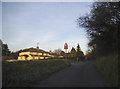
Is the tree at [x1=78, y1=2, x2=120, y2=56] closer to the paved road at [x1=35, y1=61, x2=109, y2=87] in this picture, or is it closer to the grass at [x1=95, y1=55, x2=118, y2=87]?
the grass at [x1=95, y1=55, x2=118, y2=87]

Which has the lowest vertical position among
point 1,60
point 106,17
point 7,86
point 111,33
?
point 7,86

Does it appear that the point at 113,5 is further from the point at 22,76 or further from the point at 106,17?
the point at 22,76

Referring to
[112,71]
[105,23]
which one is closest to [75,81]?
[112,71]

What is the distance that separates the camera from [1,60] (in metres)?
15.6

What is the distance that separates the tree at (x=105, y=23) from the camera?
19266 mm

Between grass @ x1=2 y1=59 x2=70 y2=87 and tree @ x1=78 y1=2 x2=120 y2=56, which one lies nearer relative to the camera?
grass @ x1=2 y1=59 x2=70 y2=87

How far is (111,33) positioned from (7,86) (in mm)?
11179

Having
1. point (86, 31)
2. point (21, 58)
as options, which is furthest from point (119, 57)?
point (86, 31)

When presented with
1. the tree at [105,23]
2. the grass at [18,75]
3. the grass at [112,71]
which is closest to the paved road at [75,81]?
the grass at [112,71]

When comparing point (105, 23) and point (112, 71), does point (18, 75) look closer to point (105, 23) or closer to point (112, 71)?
point (112, 71)

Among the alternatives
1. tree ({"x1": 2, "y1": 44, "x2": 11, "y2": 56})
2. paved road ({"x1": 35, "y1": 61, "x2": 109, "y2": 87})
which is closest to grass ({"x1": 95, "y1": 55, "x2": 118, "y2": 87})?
paved road ({"x1": 35, "y1": 61, "x2": 109, "y2": 87})

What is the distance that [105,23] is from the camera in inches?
803

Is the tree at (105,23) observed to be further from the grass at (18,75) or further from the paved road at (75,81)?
the grass at (18,75)

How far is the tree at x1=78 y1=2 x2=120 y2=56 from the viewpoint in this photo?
19266 mm
